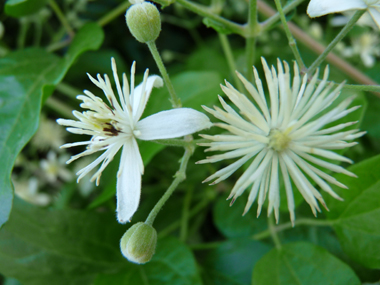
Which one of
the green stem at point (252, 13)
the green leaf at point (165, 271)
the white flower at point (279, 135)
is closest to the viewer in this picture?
the white flower at point (279, 135)

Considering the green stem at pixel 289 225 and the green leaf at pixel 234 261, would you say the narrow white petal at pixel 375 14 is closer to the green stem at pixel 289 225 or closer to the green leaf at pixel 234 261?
the green stem at pixel 289 225

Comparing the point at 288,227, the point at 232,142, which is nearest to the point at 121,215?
the point at 232,142

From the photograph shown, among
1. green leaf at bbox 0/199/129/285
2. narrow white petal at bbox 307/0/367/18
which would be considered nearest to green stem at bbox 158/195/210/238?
green leaf at bbox 0/199/129/285

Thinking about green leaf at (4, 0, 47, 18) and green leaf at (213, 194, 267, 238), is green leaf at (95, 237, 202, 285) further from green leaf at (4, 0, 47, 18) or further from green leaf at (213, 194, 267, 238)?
green leaf at (4, 0, 47, 18)

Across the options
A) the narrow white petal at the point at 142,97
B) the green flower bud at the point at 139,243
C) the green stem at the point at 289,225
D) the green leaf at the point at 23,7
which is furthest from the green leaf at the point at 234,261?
the green leaf at the point at 23,7

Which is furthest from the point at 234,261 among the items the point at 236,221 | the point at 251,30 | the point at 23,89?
the point at 23,89

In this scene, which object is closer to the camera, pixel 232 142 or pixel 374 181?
pixel 232 142

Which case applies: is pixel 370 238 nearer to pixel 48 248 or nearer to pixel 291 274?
pixel 291 274

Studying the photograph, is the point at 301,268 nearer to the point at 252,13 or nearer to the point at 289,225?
the point at 289,225
